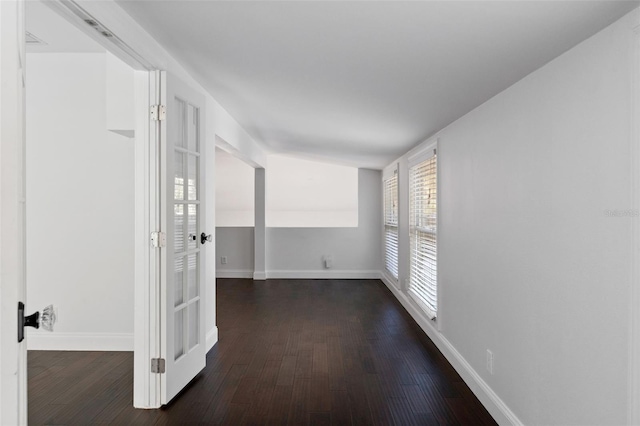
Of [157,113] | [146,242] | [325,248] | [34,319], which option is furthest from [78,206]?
[325,248]

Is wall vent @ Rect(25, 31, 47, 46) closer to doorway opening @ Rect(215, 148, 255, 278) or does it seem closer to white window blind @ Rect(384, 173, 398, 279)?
doorway opening @ Rect(215, 148, 255, 278)

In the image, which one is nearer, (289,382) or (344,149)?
(289,382)

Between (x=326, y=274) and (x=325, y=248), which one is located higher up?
(x=325, y=248)

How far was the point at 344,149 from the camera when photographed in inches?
217

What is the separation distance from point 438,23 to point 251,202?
657 cm

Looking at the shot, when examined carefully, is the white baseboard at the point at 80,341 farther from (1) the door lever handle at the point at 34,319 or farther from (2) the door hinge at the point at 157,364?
(1) the door lever handle at the point at 34,319

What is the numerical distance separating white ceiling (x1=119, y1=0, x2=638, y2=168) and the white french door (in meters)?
0.34

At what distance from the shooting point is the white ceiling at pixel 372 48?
5.19 ft

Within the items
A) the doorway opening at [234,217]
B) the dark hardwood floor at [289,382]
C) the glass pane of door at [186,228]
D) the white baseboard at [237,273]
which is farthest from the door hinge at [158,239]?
the white baseboard at [237,273]

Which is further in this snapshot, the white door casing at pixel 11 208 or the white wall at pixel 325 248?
the white wall at pixel 325 248

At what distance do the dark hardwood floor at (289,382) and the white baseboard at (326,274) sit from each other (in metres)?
2.86

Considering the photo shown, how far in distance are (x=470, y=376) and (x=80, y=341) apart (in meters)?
3.35

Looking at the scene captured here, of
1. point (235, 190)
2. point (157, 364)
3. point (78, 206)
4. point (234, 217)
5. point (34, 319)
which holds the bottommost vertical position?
point (157, 364)

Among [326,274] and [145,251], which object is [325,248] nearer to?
[326,274]
